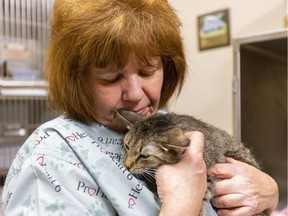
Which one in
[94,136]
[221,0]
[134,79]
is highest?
[221,0]

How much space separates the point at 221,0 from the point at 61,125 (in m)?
1.52

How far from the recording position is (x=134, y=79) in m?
0.81

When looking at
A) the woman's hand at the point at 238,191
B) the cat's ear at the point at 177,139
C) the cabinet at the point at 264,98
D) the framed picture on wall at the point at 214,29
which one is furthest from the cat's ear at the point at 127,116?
the framed picture on wall at the point at 214,29

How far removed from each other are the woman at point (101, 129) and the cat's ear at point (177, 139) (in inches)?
1.7

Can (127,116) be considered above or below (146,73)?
below

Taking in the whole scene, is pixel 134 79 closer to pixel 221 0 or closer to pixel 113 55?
pixel 113 55

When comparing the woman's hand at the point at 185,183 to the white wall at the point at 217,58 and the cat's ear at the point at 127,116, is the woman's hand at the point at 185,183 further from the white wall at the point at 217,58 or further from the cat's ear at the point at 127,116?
the white wall at the point at 217,58

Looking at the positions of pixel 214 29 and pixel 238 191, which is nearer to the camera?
pixel 238 191

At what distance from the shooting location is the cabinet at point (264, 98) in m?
1.39

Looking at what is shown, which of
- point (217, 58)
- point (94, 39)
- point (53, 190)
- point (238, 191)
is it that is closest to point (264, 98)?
point (217, 58)

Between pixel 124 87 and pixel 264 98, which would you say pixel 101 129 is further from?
pixel 264 98

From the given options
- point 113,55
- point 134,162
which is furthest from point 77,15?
point 134,162

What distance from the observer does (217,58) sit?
2.02 metres

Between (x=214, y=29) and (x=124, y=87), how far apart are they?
1362mm
